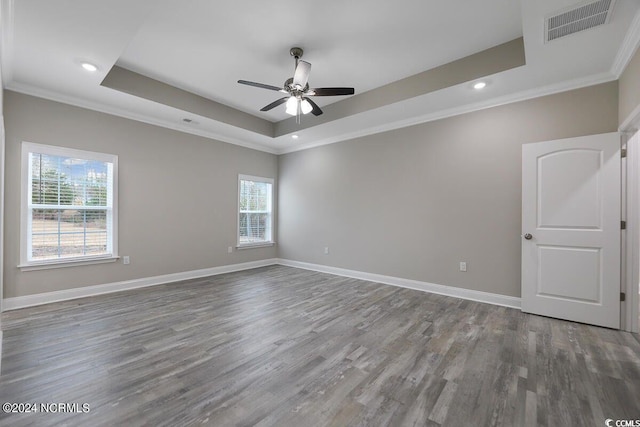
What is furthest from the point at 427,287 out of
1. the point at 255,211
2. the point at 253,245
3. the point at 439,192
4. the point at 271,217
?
the point at 255,211

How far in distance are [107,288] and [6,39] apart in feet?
10.2

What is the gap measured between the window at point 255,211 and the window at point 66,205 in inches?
89.3

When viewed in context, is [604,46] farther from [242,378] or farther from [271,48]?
[242,378]

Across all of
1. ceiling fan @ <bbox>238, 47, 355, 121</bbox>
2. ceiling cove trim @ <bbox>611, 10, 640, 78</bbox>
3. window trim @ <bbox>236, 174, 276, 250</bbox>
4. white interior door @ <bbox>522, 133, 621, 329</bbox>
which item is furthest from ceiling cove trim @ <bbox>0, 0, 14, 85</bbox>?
white interior door @ <bbox>522, 133, 621, 329</bbox>

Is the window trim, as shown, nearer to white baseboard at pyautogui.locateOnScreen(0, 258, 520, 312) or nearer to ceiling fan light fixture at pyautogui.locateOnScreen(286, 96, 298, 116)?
white baseboard at pyautogui.locateOnScreen(0, 258, 520, 312)

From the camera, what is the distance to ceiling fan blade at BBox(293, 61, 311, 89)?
2.86 meters

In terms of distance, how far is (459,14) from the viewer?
8.38 feet

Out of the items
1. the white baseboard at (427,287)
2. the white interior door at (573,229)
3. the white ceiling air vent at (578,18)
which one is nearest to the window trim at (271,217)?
the white baseboard at (427,287)

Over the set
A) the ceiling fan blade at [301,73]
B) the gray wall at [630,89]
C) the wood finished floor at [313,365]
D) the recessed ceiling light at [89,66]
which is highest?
the recessed ceiling light at [89,66]

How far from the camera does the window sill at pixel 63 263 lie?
11.3 feet

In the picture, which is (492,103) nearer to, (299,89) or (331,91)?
(331,91)

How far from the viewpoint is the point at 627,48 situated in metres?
2.54

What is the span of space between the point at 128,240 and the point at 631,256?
6364mm

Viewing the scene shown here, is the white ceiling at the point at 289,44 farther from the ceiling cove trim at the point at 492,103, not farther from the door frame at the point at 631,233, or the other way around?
the door frame at the point at 631,233
